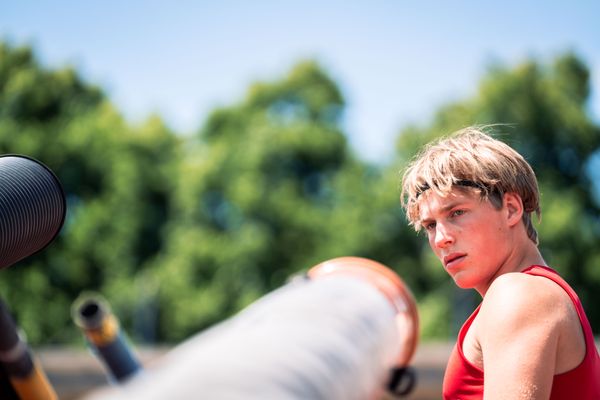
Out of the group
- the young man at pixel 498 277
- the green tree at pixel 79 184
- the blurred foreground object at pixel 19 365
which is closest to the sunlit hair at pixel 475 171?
the young man at pixel 498 277

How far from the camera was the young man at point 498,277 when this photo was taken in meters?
1.39

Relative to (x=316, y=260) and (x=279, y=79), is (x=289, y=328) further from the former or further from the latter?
(x=279, y=79)

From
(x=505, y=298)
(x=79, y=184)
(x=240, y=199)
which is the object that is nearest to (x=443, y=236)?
(x=505, y=298)

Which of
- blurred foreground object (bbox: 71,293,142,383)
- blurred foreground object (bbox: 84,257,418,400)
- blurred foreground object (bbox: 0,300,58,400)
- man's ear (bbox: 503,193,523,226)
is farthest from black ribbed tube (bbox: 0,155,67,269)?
blurred foreground object (bbox: 71,293,142,383)

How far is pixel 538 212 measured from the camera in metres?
1.83

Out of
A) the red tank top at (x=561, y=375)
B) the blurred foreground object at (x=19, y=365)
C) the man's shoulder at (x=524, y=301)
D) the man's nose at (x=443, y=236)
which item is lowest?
the blurred foreground object at (x=19, y=365)

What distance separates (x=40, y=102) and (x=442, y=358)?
22.6 metres

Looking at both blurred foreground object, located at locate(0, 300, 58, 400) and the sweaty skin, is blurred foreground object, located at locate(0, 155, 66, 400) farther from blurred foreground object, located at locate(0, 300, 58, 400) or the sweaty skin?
the sweaty skin

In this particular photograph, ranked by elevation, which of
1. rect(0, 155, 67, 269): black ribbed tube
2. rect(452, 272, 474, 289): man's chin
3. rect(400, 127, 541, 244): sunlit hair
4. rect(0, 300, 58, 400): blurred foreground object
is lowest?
rect(0, 300, 58, 400): blurred foreground object

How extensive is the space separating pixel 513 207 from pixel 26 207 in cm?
135

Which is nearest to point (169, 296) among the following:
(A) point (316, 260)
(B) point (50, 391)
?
(A) point (316, 260)

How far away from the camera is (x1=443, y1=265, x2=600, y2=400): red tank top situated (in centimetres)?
151

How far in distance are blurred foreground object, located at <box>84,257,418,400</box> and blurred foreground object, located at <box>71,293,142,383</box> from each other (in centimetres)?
254

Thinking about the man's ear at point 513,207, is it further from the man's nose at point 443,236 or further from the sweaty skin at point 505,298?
the man's nose at point 443,236
